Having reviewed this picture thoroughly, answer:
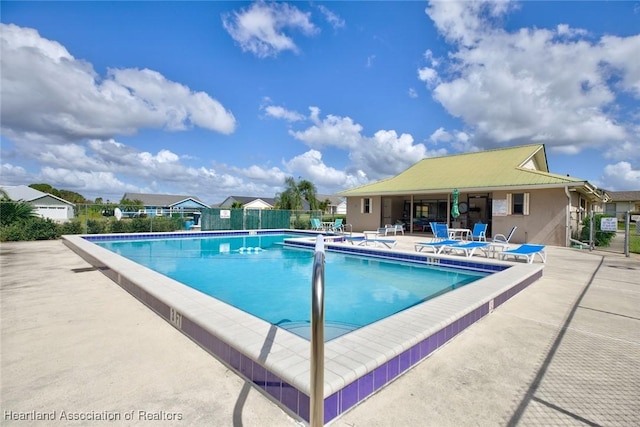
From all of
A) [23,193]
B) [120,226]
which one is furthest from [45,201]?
[120,226]

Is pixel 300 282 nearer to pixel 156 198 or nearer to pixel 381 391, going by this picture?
pixel 381 391

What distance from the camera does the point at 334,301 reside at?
6102mm

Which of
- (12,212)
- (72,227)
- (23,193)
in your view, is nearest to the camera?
(12,212)

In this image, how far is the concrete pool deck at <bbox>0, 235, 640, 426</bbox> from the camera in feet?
6.98

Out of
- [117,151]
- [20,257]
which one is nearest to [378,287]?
[20,257]

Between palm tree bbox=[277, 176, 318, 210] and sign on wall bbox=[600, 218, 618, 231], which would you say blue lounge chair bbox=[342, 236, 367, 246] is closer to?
sign on wall bbox=[600, 218, 618, 231]

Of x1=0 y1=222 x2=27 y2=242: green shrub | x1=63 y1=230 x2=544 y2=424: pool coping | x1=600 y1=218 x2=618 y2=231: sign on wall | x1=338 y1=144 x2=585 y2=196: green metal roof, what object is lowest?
x1=63 y1=230 x2=544 y2=424: pool coping

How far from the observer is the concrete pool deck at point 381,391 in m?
2.13

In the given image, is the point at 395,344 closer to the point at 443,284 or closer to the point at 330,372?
the point at 330,372

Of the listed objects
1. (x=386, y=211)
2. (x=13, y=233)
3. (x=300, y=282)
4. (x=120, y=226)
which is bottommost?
(x=300, y=282)

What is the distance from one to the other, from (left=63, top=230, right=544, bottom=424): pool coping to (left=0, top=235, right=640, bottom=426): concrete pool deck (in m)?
0.10

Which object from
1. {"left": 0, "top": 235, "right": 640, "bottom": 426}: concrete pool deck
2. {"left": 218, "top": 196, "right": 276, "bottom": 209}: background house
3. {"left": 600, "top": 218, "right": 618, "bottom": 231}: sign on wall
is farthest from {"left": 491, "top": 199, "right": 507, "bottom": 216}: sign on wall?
{"left": 218, "top": 196, "right": 276, "bottom": 209}: background house

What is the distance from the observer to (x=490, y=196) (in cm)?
1784

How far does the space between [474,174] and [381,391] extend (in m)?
17.6
